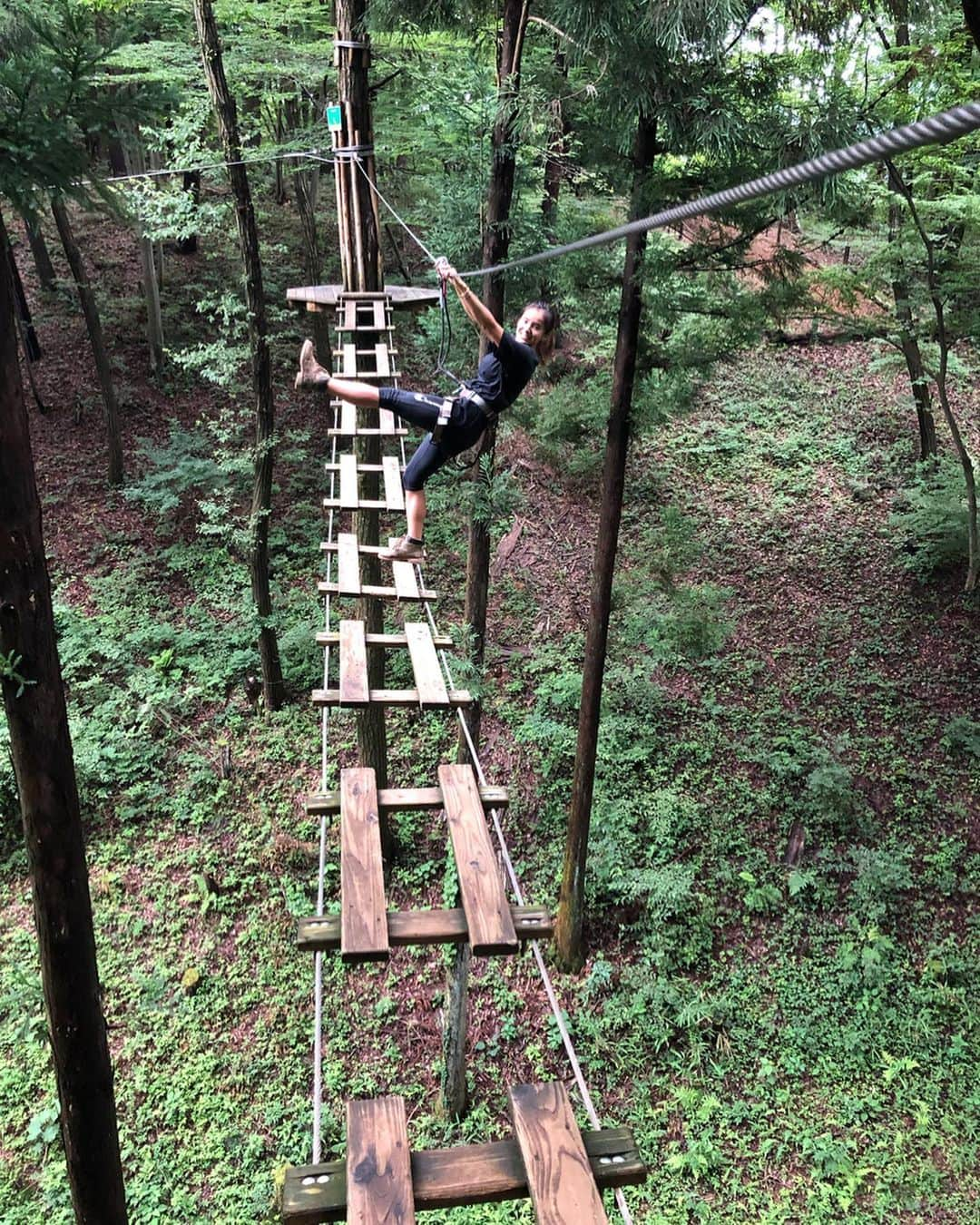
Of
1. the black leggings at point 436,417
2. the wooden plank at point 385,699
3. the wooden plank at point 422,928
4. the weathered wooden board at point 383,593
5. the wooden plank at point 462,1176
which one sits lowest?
the wooden plank at point 462,1176

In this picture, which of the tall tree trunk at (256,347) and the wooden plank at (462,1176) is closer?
the wooden plank at (462,1176)

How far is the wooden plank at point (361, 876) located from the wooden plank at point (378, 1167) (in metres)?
0.35

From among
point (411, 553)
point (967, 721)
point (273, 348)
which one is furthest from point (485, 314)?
point (273, 348)

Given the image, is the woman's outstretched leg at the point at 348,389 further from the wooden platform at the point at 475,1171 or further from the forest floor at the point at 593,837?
the wooden platform at the point at 475,1171

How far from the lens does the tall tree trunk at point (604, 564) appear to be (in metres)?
4.93

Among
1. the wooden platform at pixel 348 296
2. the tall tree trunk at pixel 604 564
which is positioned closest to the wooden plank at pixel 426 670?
the tall tree trunk at pixel 604 564

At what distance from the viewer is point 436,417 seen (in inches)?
148

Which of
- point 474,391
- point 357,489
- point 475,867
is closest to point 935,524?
point 357,489

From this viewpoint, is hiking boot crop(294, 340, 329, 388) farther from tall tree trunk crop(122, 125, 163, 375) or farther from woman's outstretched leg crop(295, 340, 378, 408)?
tall tree trunk crop(122, 125, 163, 375)

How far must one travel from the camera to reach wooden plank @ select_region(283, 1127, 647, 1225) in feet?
5.41

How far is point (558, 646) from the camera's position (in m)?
8.59

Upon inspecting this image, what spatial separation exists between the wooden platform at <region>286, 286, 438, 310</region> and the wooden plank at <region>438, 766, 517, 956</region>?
424 centimetres

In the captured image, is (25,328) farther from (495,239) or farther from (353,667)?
(353,667)

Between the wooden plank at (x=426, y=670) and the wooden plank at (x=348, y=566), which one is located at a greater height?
the wooden plank at (x=348, y=566)
